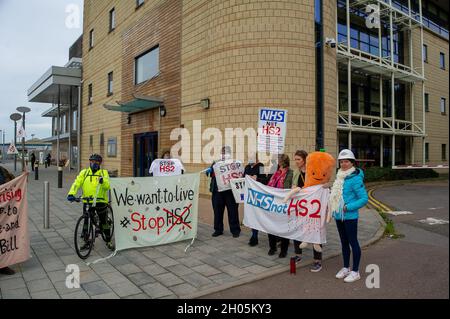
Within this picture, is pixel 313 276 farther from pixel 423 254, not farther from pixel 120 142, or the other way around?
pixel 120 142

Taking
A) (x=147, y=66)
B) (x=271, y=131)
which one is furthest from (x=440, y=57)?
(x=271, y=131)

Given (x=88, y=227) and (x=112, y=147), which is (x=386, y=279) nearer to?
(x=88, y=227)

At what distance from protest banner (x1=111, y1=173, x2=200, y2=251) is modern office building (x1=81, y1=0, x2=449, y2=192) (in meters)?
4.92

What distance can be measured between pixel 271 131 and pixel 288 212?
5.91 feet

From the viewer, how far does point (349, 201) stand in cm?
453

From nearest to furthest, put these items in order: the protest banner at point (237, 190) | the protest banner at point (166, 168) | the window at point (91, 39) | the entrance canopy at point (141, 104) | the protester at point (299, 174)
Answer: the protester at point (299, 174) < the protest banner at point (237, 190) < the protest banner at point (166, 168) < the entrance canopy at point (141, 104) < the window at point (91, 39)

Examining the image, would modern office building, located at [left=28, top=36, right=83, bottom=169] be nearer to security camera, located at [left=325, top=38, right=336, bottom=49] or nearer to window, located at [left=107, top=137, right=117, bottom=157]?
window, located at [left=107, top=137, right=117, bottom=157]

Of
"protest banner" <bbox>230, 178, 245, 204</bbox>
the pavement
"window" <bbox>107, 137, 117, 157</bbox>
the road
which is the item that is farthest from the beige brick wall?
"window" <bbox>107, 137, 117, 157</bbox>

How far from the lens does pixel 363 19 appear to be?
20.8m

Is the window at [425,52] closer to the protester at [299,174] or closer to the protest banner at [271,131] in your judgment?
the protest banner at [271,131]

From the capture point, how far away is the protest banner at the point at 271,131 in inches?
254

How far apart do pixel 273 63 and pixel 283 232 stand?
7504 millimetres

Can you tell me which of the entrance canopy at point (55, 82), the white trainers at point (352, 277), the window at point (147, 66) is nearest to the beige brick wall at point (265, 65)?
the window at point (147, 66)

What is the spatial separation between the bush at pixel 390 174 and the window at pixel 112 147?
15.1m
